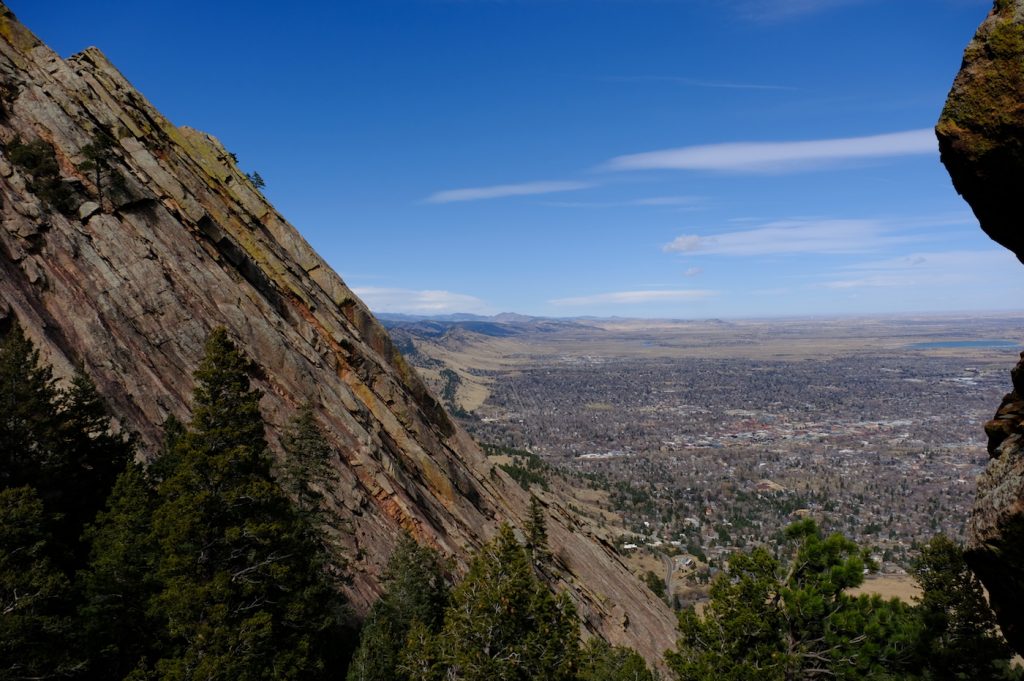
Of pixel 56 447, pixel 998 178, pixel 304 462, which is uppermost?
pixel 998 178

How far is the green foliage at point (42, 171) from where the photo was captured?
33500 mm

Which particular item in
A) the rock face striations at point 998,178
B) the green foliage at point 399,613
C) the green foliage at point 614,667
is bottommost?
the green foliage at point 614,667

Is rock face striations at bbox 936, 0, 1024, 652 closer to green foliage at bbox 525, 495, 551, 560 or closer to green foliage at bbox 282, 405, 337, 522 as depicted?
green foliage at bbox 282, 405, 337, 522

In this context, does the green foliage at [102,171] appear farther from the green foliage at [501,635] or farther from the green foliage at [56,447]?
the green foliage at [501,635]

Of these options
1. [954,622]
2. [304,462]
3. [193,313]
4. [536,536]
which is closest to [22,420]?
[304,462]

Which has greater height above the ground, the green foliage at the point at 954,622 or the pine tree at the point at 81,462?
the pine tree at the point at 81,462

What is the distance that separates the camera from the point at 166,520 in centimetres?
1628

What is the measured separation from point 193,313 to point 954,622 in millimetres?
37376

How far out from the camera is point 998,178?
308 inches

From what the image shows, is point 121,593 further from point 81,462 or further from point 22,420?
point 81,462

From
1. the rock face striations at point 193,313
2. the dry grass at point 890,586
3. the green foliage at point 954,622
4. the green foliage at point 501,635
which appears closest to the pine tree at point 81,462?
the rock face striations at point 193,313

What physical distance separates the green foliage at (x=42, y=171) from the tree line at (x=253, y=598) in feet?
57.1

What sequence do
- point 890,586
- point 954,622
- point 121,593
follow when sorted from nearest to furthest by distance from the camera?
point 121,593, point 954,622, point 890,586

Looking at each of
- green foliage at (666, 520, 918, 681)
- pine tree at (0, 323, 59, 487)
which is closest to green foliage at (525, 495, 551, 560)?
green foliage at (666, 520, 918, 681)
